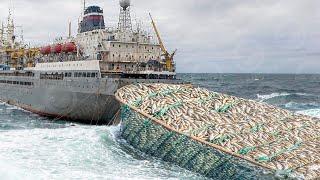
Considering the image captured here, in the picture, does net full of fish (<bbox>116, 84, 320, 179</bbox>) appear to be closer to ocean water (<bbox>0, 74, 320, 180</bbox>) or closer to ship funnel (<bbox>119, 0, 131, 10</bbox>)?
ocean water (<bbox>0, 74, 320, 180</bbox>)

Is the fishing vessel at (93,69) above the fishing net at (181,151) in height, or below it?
above

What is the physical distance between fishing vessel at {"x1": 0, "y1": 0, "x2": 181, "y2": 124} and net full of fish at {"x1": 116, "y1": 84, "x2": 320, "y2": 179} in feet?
21.1

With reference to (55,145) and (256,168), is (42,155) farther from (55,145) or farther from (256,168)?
(256,168)

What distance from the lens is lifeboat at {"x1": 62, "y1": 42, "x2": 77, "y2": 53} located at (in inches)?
1752

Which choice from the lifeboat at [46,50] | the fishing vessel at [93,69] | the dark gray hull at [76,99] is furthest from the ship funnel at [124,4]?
the lifeboat at [46,50]

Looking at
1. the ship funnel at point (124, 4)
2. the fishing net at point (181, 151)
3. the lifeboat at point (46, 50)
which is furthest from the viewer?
the lifeboat at point (46, 50)

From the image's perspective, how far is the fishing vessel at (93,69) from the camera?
3595 cm

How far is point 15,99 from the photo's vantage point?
56.8 m

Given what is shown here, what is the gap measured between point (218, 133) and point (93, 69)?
18813 mm

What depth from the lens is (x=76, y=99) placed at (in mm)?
38594

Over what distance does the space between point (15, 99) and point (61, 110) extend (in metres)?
17.7

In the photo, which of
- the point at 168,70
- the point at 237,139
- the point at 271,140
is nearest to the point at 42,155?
the point at 237,139

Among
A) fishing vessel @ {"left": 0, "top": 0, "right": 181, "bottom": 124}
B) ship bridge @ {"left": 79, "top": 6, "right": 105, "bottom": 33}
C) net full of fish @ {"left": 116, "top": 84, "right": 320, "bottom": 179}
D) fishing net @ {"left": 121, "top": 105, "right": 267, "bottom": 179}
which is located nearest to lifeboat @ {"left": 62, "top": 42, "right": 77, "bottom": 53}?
fishing vessel @ {"left": 0, "top": 0, "right": 181, "bottom": 124}

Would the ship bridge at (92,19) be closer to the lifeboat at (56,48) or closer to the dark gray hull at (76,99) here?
the lifeboat at (56,48)
